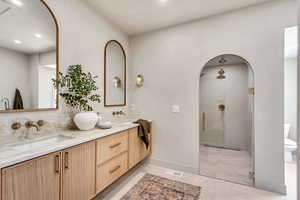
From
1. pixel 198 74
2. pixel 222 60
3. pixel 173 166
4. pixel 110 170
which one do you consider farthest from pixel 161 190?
pixel 222 60

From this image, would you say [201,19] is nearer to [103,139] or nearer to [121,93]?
[121,93]

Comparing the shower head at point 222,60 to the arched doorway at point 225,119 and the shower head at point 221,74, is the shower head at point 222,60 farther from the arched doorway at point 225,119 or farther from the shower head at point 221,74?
the shower head at point 221,74

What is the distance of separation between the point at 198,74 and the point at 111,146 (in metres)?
1.77

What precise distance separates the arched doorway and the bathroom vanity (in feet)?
5.12

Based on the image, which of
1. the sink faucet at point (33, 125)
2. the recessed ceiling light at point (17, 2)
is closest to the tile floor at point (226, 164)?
the sink faucet at point (33, 125)

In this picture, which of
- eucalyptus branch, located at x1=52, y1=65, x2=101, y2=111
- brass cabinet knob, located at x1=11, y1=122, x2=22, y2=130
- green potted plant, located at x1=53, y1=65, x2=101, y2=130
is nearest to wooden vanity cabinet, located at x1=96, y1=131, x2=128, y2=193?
Answer: green potted plant, located at x1=53, y1=65, x2=101, y2=130

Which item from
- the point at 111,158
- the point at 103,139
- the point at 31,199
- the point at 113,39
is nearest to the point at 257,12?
the point at 113,39

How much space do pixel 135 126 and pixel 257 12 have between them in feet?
8.24

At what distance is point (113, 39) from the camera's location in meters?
2.46

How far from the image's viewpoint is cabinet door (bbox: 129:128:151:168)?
2.12 meters

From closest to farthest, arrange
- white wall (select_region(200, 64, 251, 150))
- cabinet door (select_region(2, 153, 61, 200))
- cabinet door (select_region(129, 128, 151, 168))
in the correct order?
cabinet door (select_region(2, 153, 61, 200))
cabinet door (select_region(129, 128, 151, 168))
white wall (select_region(200, 64, 251, 150))

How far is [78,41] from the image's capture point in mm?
1855

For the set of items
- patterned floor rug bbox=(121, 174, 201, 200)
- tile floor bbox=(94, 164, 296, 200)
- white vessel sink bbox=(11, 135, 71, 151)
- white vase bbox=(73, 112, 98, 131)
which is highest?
white vase bbox=(73, 112, 98, 131)

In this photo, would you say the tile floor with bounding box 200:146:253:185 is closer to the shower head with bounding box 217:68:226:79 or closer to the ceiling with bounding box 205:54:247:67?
the shower head with bounding box 217:68:226:79
